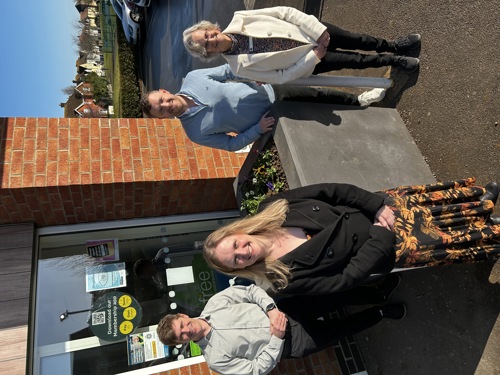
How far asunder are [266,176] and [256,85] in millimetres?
911

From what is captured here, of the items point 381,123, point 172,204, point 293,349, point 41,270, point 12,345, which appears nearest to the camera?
point 293,349

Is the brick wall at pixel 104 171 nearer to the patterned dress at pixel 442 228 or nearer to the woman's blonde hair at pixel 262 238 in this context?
the woman's blonde hair at pixel 262 238

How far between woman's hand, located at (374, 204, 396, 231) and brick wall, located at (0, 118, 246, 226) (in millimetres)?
2573

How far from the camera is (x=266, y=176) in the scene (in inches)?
161

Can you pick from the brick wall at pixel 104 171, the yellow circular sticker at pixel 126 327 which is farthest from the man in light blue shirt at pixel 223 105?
the yellow circular sticker at pixel 126 327

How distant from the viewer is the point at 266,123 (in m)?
3.78

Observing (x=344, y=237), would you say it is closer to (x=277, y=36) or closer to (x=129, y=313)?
(x=277, y=36)

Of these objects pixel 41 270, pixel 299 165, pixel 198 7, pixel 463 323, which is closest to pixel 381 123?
pixel 299 165

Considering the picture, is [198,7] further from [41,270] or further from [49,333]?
[49,333]

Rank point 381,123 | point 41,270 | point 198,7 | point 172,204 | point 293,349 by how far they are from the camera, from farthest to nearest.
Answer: point 198,7, point 172,204, point 41,270, point 381,123, point 293,349

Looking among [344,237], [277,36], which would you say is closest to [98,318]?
[344,237]

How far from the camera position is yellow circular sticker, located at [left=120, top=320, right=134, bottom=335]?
443 centimetres

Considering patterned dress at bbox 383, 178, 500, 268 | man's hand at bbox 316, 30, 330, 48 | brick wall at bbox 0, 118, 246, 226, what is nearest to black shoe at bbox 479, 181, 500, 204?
patterned dress at bbox 383, 178, 500, 268

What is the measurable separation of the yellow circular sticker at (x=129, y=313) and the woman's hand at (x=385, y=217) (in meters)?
3.11
